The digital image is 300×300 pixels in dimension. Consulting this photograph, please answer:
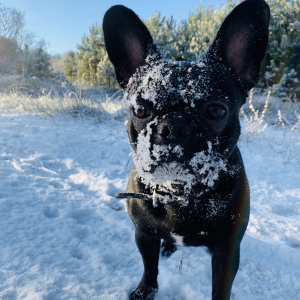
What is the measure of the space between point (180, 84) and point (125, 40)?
60cm

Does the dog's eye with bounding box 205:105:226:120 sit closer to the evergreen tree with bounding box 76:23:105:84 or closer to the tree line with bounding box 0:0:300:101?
the tree line with bounding box 0:0:300:101

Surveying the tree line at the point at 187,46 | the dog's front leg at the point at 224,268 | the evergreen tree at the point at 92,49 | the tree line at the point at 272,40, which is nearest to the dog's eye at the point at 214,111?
the dog's front leg at the point at 224,268

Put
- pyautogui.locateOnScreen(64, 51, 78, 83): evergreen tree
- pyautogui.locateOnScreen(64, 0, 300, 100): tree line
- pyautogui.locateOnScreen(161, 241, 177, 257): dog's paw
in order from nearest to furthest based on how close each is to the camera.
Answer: pyautogui.locateOnScreen(161, 241, 177, 257): dog's paw
pyautogui.locateOnScreen(64, 0, 300, 100): tree line
pyautogui.locateOnScreen(64, 51, 78, 83): evergreen tree

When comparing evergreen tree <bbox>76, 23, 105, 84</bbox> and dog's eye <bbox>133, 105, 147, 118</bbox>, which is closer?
dog's eye <bbox>133, 105, 147, 118</bbox>

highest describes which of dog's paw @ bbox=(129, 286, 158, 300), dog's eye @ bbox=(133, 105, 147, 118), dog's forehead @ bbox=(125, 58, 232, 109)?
dog's forehead @ bbox=(125, 58, 232, 109)

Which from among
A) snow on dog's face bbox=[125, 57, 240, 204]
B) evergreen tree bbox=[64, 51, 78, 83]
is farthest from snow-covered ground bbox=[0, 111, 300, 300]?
evergreen tree bbox=[64, 51, 78, 83]

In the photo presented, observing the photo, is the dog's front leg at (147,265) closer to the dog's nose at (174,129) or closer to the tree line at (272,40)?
the dog's nose at (174,129)

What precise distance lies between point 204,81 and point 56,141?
142 inches

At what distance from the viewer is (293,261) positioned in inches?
66.9

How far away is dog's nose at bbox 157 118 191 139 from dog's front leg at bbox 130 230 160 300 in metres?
0.73

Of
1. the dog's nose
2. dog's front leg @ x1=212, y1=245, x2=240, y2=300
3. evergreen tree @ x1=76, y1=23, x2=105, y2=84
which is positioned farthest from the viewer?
evergreen tree @ x1=76, y1=23, x2=105, y2=84

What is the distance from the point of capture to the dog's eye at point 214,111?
3.36 feet

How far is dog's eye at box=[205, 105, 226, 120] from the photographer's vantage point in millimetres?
1025

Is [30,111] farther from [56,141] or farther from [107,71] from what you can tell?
[107,71]
